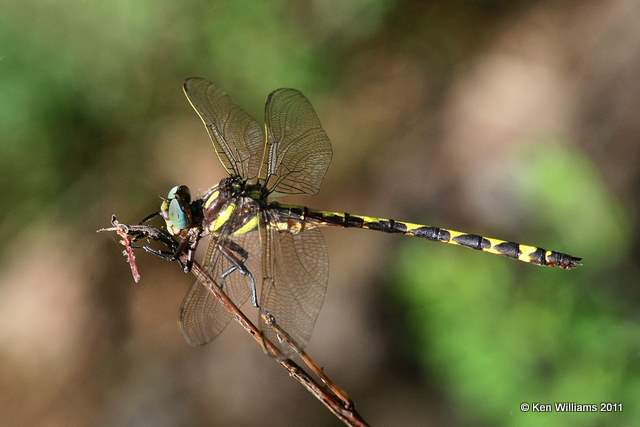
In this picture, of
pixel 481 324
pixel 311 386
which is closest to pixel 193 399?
pixel 481 324

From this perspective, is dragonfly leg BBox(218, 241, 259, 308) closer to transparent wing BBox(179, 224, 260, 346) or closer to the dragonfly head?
transparent wing BBox(179, 224, 260, 346)

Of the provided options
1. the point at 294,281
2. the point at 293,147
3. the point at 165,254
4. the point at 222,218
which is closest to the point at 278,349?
the point at 294,281

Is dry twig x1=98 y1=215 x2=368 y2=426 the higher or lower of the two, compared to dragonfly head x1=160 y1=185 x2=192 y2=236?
lower

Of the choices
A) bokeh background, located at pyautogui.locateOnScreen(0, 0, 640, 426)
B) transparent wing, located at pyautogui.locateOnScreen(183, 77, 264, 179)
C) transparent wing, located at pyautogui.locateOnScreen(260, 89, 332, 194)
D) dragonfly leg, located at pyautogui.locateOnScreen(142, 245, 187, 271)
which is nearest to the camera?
dragonfly leg, located at pyautogui.locateOnScreen(142, 245, 187, 271)

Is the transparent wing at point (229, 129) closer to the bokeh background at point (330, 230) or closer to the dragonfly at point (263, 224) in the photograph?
the dragonfly at point (263, 224)

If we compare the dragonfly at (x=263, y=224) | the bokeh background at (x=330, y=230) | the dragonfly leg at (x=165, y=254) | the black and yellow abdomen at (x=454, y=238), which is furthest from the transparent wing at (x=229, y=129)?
the bokeh background at (x=330, y=230)

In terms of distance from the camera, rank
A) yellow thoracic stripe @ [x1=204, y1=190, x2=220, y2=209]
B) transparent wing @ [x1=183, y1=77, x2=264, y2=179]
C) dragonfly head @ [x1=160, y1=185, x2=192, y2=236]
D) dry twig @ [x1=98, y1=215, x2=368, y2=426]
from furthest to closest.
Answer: transparent wing @ [x1=183, y1=77, x2=264, y2=179]
yellow thoracic stripe @ [x1=204, y1=190, x2=220, y2=209]
dragonfly head @ [x1=160, y1=185, x2=192, y2=236]
dry twig @ [x1=98, y1=215, x2=368, y2=426]

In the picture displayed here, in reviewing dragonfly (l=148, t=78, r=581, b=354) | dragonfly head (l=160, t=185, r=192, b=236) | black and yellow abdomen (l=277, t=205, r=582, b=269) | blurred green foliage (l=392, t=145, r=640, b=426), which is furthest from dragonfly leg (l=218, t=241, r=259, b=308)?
blurred green foliage (l=392, t=145, r=640, b=426)

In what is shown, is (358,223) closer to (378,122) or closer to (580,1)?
(378,122)
